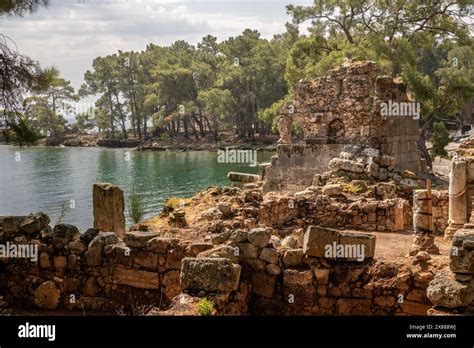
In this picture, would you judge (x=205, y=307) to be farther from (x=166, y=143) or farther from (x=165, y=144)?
(x=166, y=143)

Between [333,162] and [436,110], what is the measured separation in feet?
56.3

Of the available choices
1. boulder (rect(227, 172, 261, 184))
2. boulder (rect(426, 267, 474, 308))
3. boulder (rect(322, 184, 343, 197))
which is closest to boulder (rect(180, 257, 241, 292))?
boulder (rect(426, 267, 474, 308))

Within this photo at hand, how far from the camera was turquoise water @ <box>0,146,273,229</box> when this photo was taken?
34.7m

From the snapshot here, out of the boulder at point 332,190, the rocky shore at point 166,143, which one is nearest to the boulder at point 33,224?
the boulder at point 332,190

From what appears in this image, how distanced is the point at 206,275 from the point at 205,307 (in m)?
0.60

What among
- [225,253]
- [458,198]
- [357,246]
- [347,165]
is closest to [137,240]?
[225,253]

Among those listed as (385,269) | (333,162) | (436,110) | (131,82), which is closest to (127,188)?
(436,110)

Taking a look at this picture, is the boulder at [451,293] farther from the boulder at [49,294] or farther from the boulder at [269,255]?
the boulder at [49,294]

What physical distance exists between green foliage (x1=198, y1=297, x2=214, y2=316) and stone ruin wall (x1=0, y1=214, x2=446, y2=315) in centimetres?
25

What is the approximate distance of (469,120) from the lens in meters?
56.8

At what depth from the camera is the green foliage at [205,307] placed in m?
6.85

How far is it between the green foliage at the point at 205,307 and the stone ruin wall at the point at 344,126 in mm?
13287

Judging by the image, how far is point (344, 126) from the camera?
21156 millimetres
